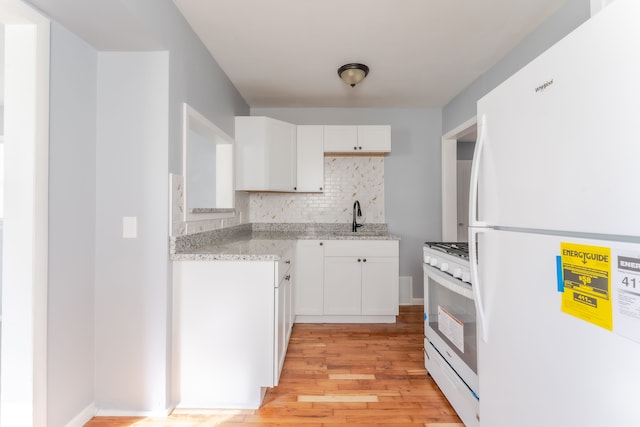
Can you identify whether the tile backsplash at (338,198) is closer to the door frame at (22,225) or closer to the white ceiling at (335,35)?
the white ceiling at (335,35)

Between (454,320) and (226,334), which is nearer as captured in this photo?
(454,320)

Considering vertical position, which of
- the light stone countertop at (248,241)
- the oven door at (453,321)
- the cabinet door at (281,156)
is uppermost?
the cabinet door at (281,156)

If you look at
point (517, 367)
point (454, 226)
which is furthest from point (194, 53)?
point (454, 226)

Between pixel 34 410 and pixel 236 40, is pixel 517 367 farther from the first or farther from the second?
pixel 236 40

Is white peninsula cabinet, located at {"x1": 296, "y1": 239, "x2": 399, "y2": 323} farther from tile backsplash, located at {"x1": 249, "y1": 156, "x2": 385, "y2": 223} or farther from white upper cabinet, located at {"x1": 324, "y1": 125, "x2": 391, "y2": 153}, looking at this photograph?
white upper cabinet, located at {"x1": 324, "y1": 125, "x2": 391, "y2": 153}

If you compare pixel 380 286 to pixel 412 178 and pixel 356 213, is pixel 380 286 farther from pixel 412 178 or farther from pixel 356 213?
pixel 412 178

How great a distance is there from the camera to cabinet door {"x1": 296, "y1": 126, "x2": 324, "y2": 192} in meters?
3.36

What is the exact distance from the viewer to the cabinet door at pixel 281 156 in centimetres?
310

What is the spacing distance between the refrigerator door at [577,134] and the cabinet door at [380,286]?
1.92 metres

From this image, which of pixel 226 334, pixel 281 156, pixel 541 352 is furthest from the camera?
pixel 281 156

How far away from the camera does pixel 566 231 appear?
0.88 m

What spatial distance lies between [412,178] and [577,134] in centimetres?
288

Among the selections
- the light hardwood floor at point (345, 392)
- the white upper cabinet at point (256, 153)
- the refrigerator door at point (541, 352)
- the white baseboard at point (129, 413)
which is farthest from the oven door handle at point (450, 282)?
the white upper cabinet at point (256, 153)

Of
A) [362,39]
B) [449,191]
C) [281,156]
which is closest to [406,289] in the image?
[449,191]
